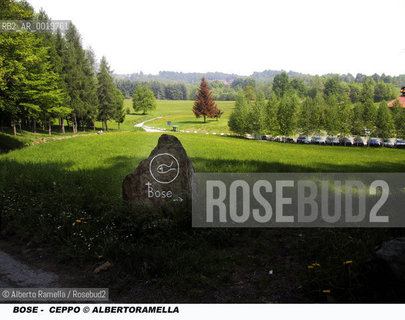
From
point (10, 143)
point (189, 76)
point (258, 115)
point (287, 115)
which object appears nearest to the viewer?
point (189, 76)

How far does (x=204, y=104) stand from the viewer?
10328 mm

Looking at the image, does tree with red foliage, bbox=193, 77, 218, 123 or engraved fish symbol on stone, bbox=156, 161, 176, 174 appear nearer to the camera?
engraved fish symbol on stone, bbox=156, 161, 176, 174

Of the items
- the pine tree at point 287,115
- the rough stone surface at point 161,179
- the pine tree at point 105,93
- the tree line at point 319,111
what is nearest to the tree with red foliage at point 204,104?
the tree line at point 319,111

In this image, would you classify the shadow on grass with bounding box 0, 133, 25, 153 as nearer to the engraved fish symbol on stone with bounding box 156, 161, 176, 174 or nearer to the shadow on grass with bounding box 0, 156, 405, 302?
the shadow on grass with bounding box 0, 156, 405, 302

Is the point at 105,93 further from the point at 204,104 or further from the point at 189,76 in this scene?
the point at 204,104

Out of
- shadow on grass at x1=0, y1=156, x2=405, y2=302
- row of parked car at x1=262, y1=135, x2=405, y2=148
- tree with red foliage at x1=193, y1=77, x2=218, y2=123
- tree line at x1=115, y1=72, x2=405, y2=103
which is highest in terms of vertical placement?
tree line at x1=115, y1=72, x2=405, y2=103

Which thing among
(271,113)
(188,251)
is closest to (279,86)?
(271,113)

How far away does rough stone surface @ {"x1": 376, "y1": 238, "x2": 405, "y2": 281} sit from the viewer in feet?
11.7

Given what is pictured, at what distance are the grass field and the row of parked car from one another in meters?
5.96

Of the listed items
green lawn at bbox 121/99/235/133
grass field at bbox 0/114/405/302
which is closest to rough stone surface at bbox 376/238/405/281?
grass field at bbox 0/114/405/302

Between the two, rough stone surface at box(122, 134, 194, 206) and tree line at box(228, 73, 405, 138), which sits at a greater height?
tree line at box(228, 73, 405, 138)

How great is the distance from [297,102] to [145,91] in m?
10.6

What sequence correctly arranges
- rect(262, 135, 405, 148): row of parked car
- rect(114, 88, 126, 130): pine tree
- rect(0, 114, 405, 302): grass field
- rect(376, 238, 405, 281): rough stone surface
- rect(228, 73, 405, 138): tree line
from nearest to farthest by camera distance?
1. rect(376, 238, 405, 281): rough stone surface
2. rect(0, 114, 405, 302): grass field
3. rect(114, 88, 126, 130): pine tree
4. rect(228, 73, 405, 138): tree line
5. rect(262, 135, 405, 148): row of parked car

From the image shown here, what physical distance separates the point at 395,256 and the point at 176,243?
3511 mm
